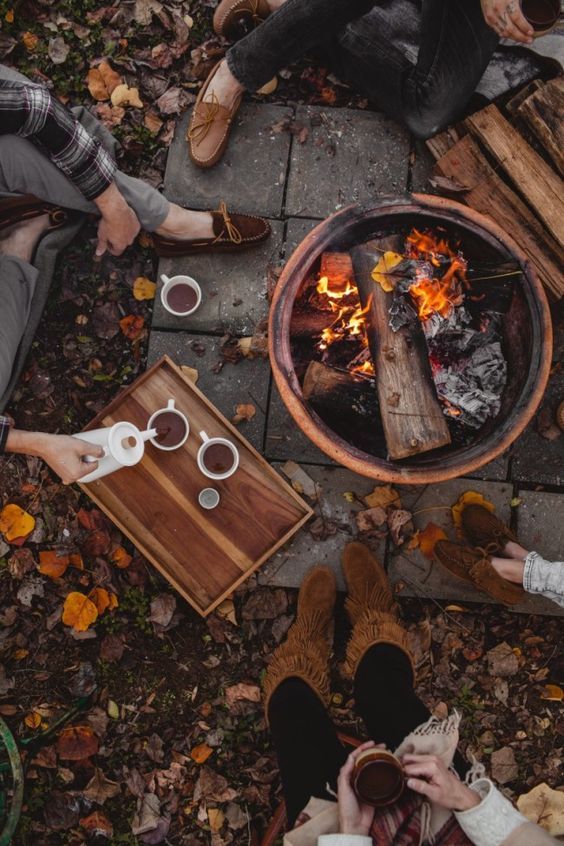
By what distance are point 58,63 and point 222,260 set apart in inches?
58.9

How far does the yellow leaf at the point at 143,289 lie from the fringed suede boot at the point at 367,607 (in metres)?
1.71

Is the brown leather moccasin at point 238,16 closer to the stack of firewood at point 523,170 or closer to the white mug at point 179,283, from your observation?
the stack of firewood at point 523,170

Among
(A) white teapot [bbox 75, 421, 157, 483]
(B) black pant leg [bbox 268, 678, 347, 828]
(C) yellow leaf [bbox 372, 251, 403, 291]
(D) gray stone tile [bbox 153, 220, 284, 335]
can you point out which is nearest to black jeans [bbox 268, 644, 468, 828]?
(B) black pant leg [bbox 268, 678, 347, 828]

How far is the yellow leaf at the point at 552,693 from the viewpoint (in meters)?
3.45

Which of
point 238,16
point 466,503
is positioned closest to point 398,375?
point 466,503

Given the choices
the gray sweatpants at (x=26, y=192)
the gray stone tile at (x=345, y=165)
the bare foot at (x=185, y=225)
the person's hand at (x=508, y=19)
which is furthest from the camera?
the gray stone tile at (x=345, y=165)

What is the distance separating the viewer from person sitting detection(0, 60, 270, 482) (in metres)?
2.81

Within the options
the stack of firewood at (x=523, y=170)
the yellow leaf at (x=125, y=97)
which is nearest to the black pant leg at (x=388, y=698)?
the stack of firewood at (x=523, y=170)

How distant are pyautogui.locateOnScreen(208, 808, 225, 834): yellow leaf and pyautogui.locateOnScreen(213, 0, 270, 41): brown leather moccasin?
13.5 ft

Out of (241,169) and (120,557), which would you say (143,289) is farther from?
(120,557)

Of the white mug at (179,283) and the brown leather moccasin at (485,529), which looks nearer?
the brown leather moccasin at (485,529)

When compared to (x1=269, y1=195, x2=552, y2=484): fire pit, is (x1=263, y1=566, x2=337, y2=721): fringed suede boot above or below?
below

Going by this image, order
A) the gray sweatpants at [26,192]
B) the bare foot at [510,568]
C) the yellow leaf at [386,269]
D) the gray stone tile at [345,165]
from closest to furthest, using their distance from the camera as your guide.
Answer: the yellow leaf at [386,269]
the gray sweatpants at [26,192]
the bare foot at [510,568]
the gray stone tile at [345,165]

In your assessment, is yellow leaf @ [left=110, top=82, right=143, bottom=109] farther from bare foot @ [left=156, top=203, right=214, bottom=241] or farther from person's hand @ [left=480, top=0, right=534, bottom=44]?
person's hand @ [left=480, top=0, right=534, bottom=44]
